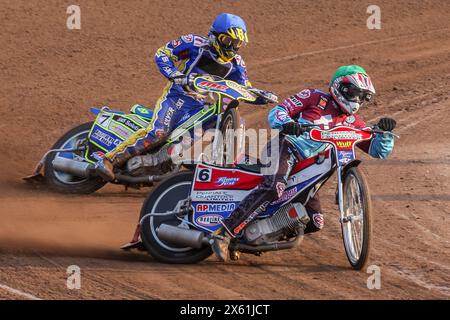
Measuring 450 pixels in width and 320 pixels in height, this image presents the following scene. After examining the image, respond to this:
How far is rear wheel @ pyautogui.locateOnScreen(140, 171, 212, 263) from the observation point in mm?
10477

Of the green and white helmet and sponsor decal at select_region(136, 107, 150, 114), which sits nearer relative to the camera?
the green and white helmet

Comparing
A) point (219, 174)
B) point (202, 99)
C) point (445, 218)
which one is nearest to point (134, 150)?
point (202, 99)

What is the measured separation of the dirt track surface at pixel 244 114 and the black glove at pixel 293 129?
1355 millimetres

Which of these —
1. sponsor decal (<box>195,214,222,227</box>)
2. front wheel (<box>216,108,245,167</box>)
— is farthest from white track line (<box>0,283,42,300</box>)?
front wheel (<box>216,108,245,167</box>)

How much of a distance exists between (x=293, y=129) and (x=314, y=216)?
1027mm

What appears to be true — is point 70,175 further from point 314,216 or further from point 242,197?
point 314,216

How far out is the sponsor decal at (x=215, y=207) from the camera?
10.5m

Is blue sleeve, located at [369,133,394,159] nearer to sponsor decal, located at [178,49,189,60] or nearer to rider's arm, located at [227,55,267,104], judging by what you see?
rider's arm, located at [227,55,267,104]

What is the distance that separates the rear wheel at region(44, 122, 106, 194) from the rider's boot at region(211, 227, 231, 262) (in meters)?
3.53

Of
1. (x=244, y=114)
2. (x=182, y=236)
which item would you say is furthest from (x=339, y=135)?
(x=244, y=114)

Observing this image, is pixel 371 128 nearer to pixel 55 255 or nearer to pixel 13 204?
pixel 55 255

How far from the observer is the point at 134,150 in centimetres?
1322

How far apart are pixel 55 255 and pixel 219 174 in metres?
1.78
